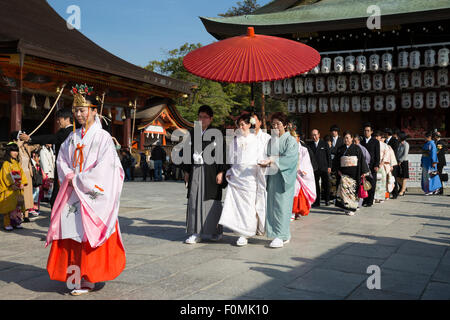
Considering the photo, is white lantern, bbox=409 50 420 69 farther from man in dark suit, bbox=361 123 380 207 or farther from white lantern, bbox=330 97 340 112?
man in dark suit, bbox=361 123 380 207

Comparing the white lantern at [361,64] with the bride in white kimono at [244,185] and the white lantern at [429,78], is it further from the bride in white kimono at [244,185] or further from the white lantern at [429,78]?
the bride in white kimono at [244,185]

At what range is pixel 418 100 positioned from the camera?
15.5 meters

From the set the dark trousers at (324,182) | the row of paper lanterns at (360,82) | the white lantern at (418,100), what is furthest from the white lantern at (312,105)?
the dark trousers at (324,182)

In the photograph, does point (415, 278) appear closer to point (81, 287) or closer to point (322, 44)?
point (81, 287)

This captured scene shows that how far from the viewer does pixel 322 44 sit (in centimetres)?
1697

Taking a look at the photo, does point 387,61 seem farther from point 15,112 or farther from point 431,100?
point 15,112

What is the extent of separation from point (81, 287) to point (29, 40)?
9387 millimetres

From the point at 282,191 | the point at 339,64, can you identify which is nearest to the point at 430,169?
the point at 339,64

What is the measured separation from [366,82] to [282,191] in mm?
12063

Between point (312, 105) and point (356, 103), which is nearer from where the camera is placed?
point (356, 103)

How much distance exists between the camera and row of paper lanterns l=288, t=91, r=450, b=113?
15320 mm

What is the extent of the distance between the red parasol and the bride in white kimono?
659 mm

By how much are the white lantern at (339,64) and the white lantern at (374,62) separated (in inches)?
39.4
